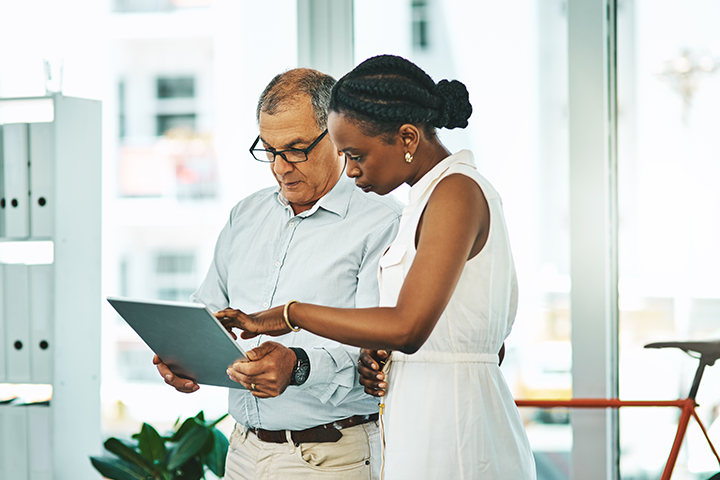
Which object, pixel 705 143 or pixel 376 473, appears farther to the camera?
pixel 705 143

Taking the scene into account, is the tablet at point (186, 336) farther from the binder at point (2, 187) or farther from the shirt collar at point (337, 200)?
the binder at point (2, 187)

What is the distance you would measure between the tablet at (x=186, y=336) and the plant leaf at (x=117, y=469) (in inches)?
34.2

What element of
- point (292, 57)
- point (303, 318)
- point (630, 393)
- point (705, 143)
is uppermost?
point (292, 57)

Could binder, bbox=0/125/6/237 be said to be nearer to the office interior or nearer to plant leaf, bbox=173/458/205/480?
the office interior

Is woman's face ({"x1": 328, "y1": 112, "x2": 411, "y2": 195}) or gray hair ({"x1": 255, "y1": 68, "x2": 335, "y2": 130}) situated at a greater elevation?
gray hair ({"x1": 255, "y1": 68, "x2": 335, "y2": 130})

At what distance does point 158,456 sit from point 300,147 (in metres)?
1.21

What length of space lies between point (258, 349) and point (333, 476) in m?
0.36

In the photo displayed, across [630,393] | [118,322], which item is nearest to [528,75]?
[630,393]

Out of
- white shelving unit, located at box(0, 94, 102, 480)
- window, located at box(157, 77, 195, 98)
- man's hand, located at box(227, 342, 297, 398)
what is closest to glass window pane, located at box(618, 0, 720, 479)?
man's hand, located at box(227, 342, 297, 398)

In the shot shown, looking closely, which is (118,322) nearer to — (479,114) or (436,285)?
(479,114)

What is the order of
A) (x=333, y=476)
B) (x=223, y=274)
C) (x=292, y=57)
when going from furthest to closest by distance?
1. (x=292, y=57)
2. (x=223, y=274)
3. (x=333, y=476)

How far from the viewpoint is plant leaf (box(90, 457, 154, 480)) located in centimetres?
198

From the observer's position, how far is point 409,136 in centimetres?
103

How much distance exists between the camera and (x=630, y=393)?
82.9 inches
